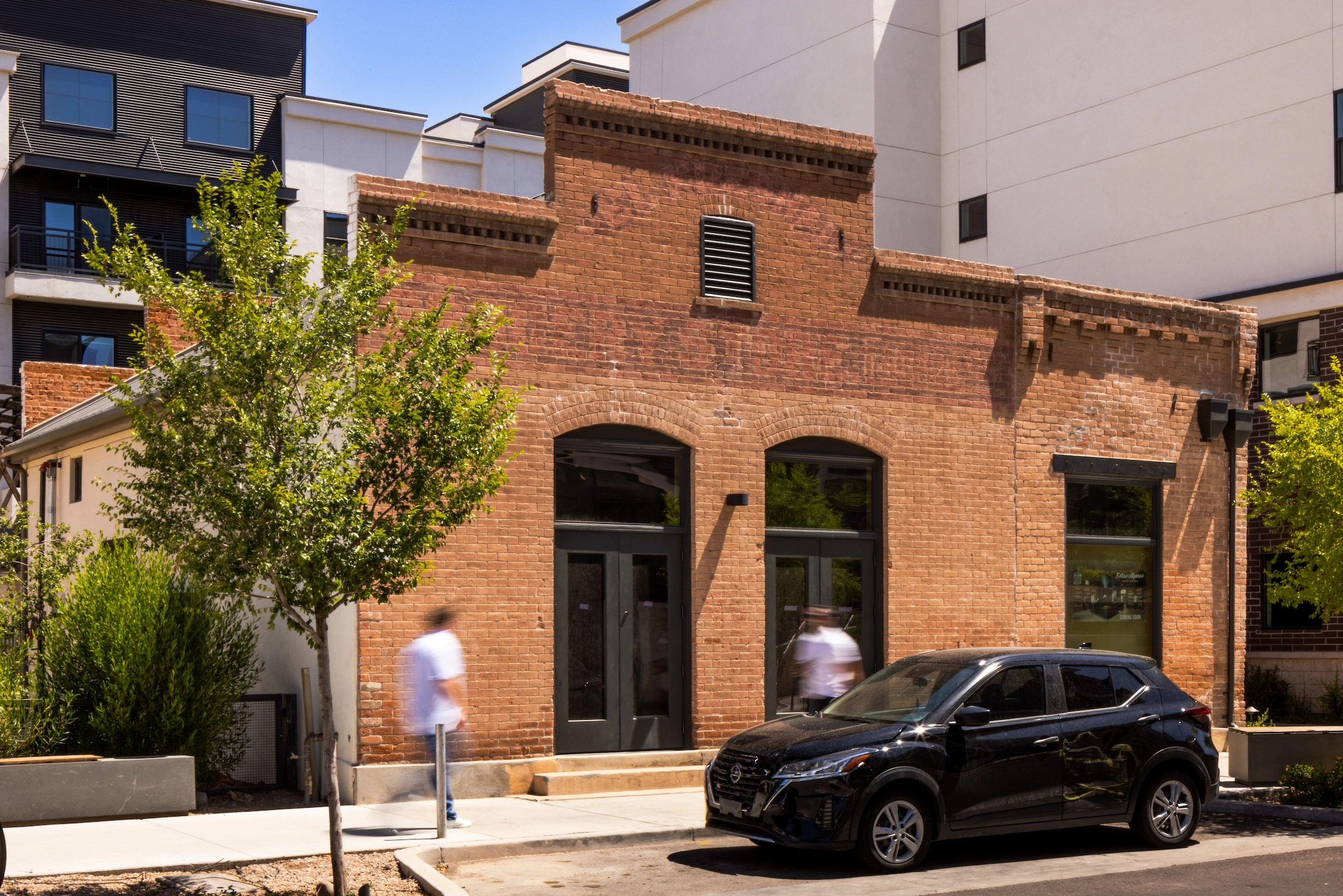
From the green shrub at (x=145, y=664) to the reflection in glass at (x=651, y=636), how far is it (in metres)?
4.15

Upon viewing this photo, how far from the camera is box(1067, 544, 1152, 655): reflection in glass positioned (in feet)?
60.1

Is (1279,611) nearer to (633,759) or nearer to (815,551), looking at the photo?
(815,551)

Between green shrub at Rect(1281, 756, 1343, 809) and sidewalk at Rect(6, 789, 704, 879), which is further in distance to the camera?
green shrub at Rect(1281, 756, 1343, 809)

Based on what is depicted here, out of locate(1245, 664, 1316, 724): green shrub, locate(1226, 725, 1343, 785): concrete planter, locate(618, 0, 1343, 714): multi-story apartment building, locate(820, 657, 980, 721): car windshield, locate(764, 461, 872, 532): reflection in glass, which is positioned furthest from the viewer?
locate(618, 0, 1343, 714): multi-story apartment building

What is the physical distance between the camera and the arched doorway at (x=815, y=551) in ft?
52.9

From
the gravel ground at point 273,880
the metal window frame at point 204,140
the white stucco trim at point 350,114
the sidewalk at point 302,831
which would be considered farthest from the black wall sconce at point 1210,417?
the metal window frame at point 204,140

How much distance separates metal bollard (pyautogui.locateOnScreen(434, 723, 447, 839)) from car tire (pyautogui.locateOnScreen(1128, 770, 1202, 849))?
5.68 m

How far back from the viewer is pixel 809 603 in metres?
16.3

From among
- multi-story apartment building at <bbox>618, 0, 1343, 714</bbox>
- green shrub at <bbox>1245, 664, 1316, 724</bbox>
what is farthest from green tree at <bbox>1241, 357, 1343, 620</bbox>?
green shrub at <bbox>1245, 664, 1316, 724</bbox>

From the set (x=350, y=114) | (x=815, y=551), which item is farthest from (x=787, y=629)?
(x=350, y=114)

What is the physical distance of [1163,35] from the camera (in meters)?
26.8

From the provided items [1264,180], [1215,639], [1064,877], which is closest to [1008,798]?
[1064,877]

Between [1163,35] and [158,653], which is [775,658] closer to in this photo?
[158,653]

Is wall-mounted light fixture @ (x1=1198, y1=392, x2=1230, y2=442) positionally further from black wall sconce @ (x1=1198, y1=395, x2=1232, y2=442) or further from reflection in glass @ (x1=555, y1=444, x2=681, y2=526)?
reflection in glass @ (x1=555, y1=444, x2=681, y2=526)
